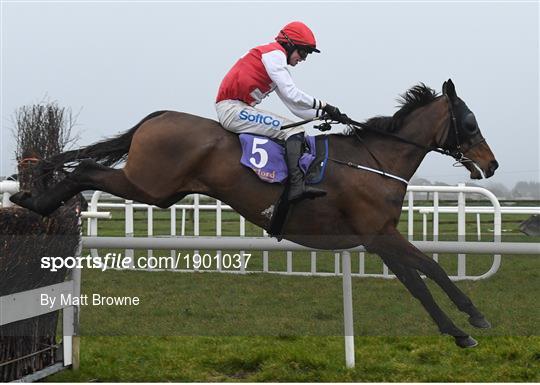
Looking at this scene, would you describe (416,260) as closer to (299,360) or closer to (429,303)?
(429,303)

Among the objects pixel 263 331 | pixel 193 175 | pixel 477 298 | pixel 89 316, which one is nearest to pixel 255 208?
pixel 193 175

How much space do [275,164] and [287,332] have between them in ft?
5.87

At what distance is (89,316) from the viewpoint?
19.9 feet

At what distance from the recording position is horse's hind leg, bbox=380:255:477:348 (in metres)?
4.13

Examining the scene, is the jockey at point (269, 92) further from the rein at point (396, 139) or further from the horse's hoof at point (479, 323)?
the horse's hoof at point (479, 323)

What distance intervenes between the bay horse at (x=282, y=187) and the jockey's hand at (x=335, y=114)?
Answer: 17 centimetres

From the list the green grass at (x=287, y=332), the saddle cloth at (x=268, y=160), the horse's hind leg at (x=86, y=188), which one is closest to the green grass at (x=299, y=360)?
the green grass at (x=287, y=332)

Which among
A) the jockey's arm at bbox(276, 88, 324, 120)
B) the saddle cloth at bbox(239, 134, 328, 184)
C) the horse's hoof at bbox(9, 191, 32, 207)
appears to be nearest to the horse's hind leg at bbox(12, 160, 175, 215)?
the horse's hoof at bbox(9, 191, 32, 207)

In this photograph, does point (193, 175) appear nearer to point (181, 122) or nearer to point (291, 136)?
point (181, 122)

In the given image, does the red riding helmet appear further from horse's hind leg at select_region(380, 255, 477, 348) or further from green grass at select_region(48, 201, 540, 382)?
green grass at select_region(48, 201, 540, 382)

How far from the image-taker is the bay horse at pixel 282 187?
14.0 feet

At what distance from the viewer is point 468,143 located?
14.6ft

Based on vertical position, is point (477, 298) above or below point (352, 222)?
below

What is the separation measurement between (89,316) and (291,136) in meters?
2.75
